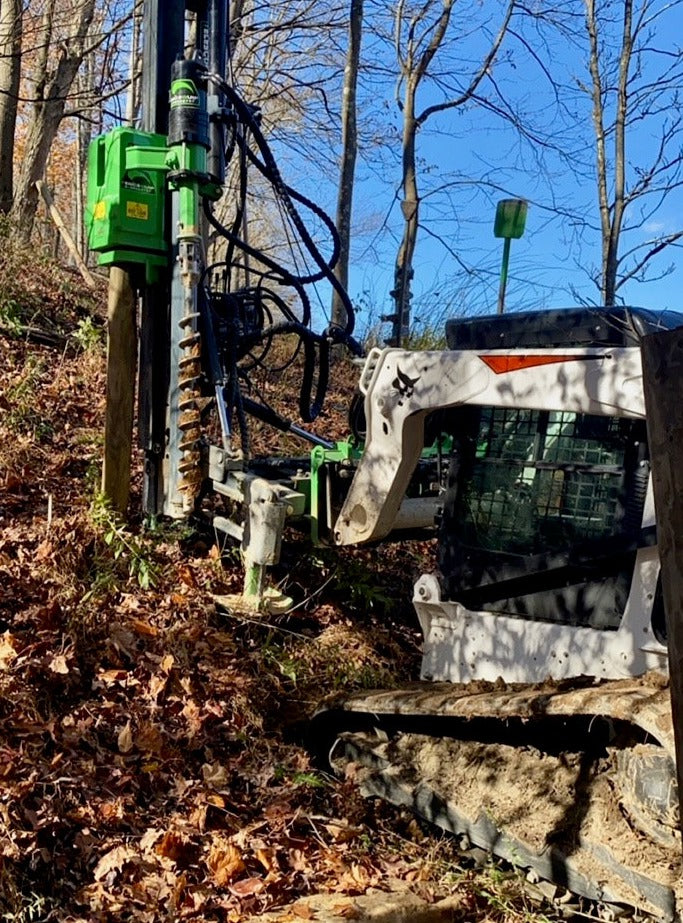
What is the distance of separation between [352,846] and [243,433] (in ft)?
6.90

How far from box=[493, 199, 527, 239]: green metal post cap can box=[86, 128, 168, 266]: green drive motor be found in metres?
3.98

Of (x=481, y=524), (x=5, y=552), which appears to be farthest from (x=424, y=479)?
(x=5, y=552)

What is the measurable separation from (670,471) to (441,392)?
2.04m

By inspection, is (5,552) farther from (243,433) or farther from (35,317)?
(35,317)

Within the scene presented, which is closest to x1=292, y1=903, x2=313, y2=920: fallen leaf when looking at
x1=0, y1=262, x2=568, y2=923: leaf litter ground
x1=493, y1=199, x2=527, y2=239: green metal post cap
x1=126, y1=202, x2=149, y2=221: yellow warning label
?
x1=0, y1=262, x2=568, y2=923: leaf litter ground

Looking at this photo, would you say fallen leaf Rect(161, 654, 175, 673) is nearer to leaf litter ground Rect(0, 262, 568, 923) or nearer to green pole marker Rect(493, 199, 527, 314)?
leaf litter ground Rect(0, 262, 568, 923)

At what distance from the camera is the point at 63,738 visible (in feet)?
11.5

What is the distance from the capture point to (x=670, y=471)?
143 centimetres

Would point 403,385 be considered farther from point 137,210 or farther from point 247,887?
point 137,210

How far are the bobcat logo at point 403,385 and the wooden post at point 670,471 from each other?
2.10m

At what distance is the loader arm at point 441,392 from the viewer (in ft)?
9.71

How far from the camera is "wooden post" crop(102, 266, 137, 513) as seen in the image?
506cm

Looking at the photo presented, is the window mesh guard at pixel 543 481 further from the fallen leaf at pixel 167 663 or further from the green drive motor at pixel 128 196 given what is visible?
the green drive motor at pixel 128 196

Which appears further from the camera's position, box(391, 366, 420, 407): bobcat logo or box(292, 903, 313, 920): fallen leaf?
box(391, 366, 420, 407): bobcat logo
